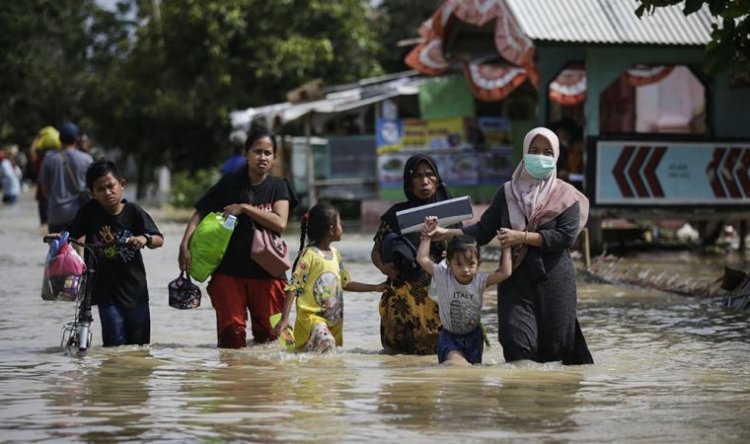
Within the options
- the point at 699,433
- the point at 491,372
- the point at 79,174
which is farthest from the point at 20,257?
the point at 699,433

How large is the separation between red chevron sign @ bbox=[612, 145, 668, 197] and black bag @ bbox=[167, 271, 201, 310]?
29.1 ft

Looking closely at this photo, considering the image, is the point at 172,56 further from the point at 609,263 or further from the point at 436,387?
the point at 436,387

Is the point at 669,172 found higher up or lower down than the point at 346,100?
lower down

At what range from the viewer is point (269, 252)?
9.98 meters

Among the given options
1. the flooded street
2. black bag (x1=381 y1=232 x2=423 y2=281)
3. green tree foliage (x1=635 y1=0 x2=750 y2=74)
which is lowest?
the flooded street

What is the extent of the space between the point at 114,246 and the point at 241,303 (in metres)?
0.91

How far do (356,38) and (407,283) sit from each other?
24.6 meters

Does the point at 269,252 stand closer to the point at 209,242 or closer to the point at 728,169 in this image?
the point at 209,242

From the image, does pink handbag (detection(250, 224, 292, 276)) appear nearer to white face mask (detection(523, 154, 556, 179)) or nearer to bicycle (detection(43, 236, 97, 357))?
bicycle (detection(43, 236, 97, 357))

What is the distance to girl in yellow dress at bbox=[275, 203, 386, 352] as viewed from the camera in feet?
31.8

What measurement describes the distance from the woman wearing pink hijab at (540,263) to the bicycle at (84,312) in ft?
8.69

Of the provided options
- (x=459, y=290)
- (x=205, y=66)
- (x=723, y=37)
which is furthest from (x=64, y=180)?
(x=205, y=66)

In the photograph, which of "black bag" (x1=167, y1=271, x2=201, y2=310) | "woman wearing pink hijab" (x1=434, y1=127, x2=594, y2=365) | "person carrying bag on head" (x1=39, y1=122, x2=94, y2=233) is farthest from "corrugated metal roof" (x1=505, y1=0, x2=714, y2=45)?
"woman wearing pink hijab" (x1=434, y1=127, x2=594, y2=365)

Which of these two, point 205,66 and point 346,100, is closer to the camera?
point 346,100
